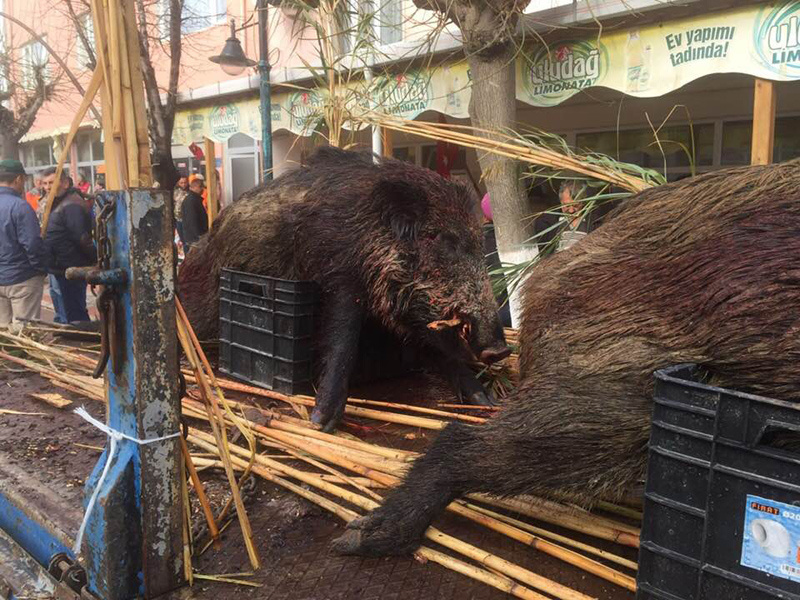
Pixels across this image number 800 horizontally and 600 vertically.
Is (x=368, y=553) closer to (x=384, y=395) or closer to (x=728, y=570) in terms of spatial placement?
(x=728, y=570)

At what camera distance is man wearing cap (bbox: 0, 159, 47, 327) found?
5.99 metres

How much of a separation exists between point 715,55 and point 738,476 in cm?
444

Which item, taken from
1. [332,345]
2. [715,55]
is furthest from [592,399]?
[715,55]

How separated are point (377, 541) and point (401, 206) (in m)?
1.93

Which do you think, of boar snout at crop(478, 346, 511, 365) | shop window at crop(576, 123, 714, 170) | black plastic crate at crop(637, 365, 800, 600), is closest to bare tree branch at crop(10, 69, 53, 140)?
shop window at crop(576, 123, 714, 170)

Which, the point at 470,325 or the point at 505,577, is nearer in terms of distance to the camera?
the point at 505,577

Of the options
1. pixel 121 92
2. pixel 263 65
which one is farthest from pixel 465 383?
pixel 263 65

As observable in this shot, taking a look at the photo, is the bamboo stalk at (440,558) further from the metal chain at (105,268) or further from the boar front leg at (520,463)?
the metal chain at (105,268)

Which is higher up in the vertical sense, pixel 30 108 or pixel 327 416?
pixel 30 108

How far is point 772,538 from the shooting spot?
1505 millimetres

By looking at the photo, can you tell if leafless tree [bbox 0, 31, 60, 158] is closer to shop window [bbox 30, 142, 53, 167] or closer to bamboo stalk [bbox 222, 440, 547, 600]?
shop window [bbox 30, 142, 53, 167]

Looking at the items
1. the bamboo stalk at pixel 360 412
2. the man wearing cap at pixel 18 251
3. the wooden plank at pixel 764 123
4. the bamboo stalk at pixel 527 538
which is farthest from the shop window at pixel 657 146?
the bamboo stalk at pixel 527 538

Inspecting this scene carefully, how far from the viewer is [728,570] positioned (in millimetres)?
1571

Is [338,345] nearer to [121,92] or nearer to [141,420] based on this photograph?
[141,420]
